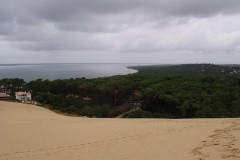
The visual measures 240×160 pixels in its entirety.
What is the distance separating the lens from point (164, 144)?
300 inches

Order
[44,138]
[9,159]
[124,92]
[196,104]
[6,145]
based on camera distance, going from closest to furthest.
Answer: [9,159] → [6,145] → [44,138] → [196,104] → [124,92]

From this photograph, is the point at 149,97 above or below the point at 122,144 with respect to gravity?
below

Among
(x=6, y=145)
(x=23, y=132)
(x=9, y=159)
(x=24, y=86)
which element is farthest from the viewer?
(x=24, y=86)

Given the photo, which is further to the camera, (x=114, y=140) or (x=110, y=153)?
(x=114, y=140)

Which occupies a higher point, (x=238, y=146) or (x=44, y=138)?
(x=238, y=146)

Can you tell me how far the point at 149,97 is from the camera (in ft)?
89.3

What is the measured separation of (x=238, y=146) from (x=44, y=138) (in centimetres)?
715

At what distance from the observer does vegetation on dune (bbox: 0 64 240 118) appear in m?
23.0

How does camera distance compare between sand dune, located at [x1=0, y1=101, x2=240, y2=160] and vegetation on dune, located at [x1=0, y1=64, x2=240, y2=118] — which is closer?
sand dune, located at [x1=0, y1=101, x2=240, y2=160]

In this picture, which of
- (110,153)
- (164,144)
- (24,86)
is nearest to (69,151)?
(110,153)

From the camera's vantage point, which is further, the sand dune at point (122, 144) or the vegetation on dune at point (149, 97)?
the vegetation on dune at point (149, 97)

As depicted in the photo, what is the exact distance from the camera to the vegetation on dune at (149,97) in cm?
2300

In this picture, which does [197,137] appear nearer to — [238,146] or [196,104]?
[238,146]

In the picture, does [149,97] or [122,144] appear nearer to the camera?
[122,144]
